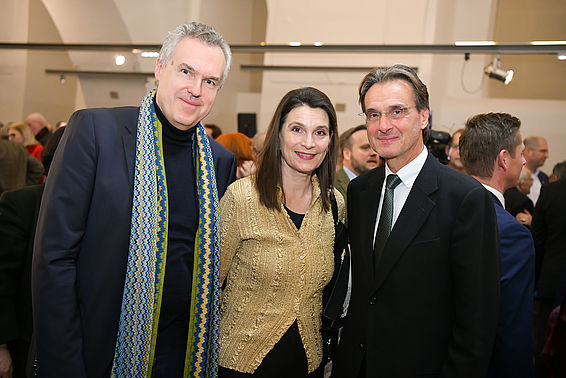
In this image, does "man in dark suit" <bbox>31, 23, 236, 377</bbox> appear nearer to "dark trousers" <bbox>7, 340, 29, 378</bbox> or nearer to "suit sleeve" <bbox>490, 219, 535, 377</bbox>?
"dark trousers" <bbox>7, 340, 29, 378</bbox>

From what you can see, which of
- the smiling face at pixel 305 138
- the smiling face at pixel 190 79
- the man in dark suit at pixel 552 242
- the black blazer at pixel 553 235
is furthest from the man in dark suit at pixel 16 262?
the black blazer at pixel 553 235

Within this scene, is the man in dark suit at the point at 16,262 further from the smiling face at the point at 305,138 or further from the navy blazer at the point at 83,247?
the smiling face at the point at 305,138

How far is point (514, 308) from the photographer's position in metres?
1.94

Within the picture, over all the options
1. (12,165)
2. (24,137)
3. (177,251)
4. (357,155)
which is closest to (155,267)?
(177,251)

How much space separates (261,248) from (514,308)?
1.00 meters

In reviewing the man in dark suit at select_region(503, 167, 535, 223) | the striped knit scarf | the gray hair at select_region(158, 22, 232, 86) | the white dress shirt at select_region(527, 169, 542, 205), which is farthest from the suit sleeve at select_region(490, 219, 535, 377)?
the white dress shirt at select_region(527, 169, 542, 205)

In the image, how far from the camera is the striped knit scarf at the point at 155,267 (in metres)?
1.77

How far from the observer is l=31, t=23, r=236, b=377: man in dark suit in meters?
1.65

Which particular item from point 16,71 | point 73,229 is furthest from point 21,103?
point 73,229

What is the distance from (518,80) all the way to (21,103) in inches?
405

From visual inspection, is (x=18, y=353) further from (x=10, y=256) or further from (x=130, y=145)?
(x=130, y=145)

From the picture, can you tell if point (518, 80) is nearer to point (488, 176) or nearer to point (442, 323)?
point (488, 176)

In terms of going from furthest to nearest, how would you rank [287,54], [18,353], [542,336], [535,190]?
1. [287,54]
2. [535,190]
3. [542,336]
4. [18,353]

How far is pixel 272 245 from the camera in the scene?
2098 millimetres
